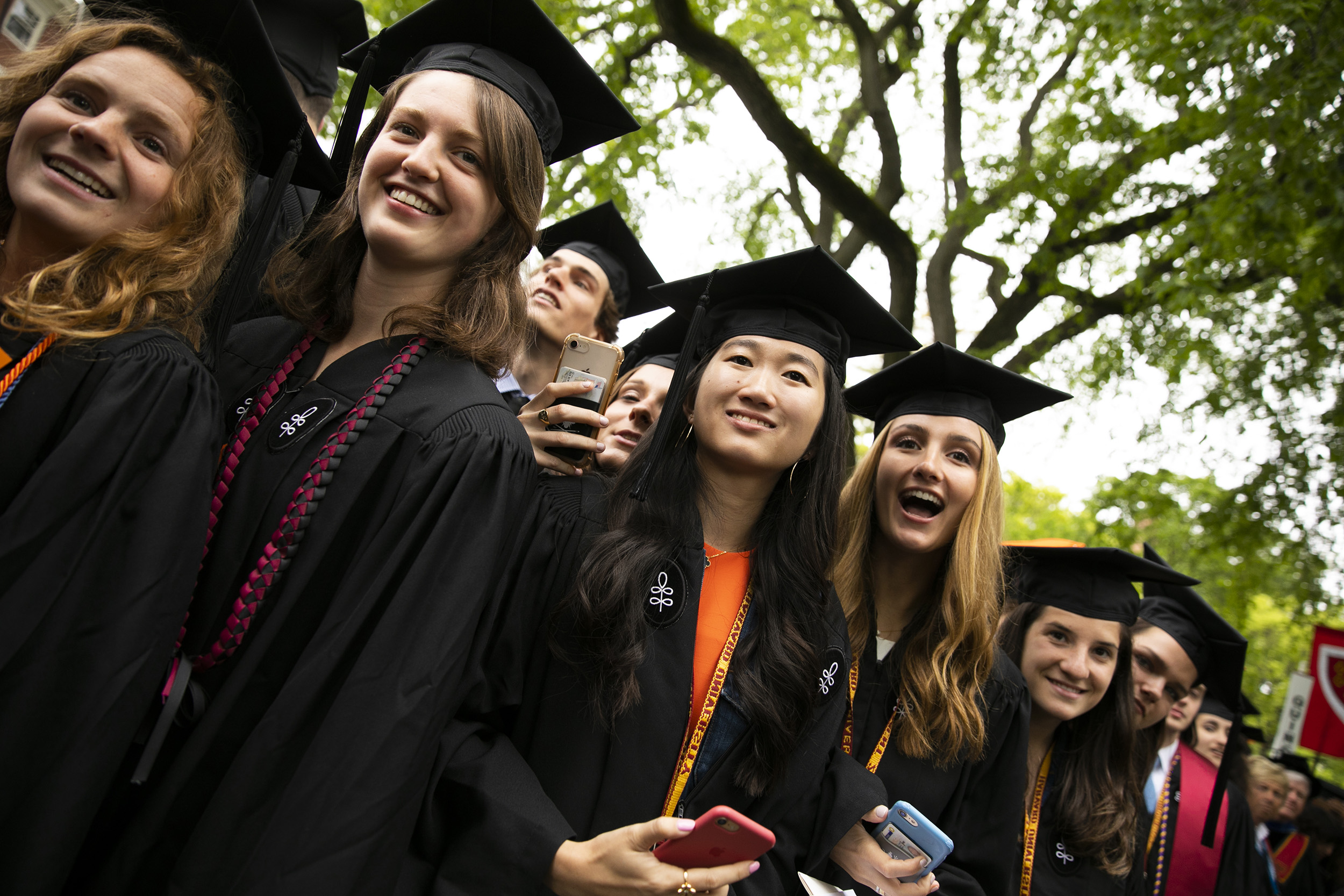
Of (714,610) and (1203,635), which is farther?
(1203,635)

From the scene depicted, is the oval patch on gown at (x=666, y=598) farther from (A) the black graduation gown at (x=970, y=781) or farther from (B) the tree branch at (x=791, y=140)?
(B) the tree branch at (x=791, y=140)

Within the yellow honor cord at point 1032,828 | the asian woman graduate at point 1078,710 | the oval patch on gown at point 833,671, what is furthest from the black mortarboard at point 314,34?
the yellow honor cord at point 1032,828

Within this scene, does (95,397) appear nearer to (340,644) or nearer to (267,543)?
(267,543)

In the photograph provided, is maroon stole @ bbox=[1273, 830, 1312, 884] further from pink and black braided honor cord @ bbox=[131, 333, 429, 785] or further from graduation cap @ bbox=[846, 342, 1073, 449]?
pink and black braided honor cord @ bbox=[131, 333, 429, 785]

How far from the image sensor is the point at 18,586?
58.0 inches

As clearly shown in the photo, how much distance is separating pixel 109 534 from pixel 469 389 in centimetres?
77

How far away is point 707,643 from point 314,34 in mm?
2734

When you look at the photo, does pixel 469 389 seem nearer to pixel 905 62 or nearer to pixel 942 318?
pixel 942 318

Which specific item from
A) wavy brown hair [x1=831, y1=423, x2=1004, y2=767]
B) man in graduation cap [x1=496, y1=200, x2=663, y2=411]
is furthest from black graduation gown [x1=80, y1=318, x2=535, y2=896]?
man in graduation cap [x1=496, y1=200, x2=663, y2=411]

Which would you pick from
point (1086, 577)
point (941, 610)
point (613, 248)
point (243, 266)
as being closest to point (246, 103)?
point (243, 266)

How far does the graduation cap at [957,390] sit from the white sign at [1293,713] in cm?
796

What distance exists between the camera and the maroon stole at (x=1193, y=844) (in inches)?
214

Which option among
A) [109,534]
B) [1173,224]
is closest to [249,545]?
[109,534]

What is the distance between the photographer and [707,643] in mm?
2457
